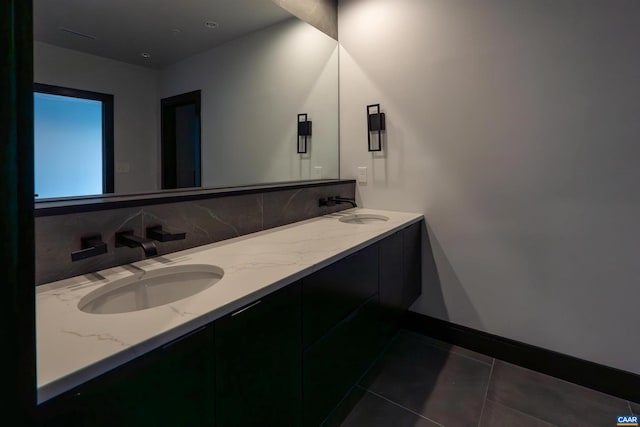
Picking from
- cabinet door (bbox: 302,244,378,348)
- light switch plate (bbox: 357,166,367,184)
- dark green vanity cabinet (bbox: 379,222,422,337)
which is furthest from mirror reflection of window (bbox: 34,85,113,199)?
light switch plate (bbox: 357,166,367,184)

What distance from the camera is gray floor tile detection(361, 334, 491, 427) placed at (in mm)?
1564

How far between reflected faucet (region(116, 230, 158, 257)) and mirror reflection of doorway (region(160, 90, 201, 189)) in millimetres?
329

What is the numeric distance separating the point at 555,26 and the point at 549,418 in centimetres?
195

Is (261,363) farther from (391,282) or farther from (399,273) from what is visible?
(399,273)

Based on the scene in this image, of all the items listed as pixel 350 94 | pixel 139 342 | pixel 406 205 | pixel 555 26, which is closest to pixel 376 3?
pixel 350 94

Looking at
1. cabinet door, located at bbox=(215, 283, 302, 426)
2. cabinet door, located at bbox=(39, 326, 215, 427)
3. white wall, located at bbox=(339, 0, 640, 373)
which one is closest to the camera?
cabinet door, located at bbox=(39, 326, 215, 427)

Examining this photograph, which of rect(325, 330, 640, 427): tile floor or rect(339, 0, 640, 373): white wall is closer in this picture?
rect(325, 330, 640, 427): tile floor

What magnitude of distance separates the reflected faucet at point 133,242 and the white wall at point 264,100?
54 centimetres

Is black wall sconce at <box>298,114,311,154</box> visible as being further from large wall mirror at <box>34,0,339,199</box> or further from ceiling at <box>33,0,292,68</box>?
ceiling at <box>33,0,292,68</box>

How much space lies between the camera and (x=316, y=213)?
7.15 ft

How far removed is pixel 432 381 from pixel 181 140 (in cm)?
180

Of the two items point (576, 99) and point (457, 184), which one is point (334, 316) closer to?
point (457, 184)

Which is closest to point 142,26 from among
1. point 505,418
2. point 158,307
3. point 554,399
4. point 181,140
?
point 181,140

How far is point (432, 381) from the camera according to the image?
5.84ft
